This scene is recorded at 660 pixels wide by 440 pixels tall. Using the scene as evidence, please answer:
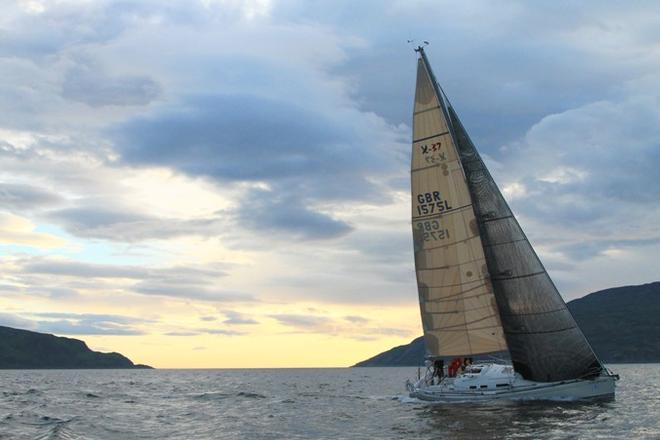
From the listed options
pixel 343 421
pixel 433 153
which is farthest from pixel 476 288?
pixel 343 421

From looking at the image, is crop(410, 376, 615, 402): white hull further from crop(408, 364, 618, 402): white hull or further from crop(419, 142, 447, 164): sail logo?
crop(419, 142, 447, 164): sail logo

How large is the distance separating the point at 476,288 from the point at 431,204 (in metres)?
5.81

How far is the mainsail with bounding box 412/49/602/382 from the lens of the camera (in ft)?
137

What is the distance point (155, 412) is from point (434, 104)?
1144 inches

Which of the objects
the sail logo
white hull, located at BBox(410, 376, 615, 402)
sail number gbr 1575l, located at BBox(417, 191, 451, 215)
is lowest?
white hull, located at BBox(410, 376, 615, 402)

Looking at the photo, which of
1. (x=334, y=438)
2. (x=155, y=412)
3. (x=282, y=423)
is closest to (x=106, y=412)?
(x=155, y=412)

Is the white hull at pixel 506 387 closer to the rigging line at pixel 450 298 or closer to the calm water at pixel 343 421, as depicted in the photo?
the calm water at pixel 343 421

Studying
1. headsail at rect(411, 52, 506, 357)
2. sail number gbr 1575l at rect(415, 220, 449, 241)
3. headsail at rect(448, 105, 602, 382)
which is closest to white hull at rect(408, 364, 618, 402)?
headsail at rect(448, 105, 602, 382)

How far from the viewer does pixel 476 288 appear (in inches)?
1731

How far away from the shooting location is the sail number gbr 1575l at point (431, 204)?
44.4 meters

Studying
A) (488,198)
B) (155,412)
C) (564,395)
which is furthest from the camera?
(155,412)

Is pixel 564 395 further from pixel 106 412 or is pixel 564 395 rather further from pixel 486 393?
pixel 106 412

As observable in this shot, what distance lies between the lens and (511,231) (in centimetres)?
4312

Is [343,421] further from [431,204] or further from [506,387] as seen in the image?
[431,204]
